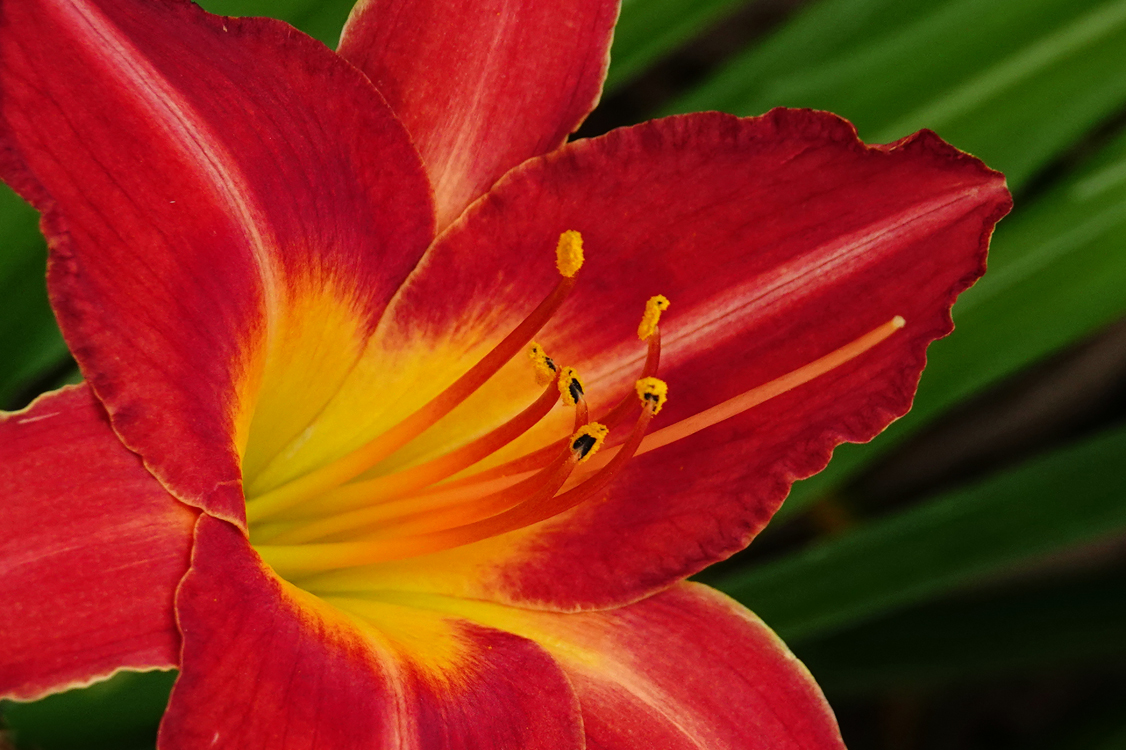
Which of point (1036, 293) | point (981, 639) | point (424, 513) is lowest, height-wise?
point (981, 639)

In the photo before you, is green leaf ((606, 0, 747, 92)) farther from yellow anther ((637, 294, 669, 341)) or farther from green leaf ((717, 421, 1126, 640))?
green leaf ((717, 421, 1126, 640))

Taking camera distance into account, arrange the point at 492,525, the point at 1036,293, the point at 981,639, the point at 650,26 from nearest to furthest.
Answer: the point at 492,525
the point at 650,26
the point at 1036,293
the point at 981,639

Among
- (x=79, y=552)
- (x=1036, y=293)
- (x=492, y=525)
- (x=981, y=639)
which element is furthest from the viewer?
(x=981, y=639)

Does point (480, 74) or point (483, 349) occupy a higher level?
point (480, 74)

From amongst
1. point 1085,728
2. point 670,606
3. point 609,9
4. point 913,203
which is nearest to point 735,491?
point 670,606

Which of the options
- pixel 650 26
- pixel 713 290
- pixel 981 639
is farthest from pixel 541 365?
pixel 981 639

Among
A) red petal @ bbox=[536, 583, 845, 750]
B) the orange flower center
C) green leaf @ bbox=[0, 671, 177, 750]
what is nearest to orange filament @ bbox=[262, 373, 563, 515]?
the orange flower center

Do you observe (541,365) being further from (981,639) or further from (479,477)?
(981,639)

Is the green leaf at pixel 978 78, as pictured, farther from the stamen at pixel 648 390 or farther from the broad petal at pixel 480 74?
the stamen at pixel 648 390
